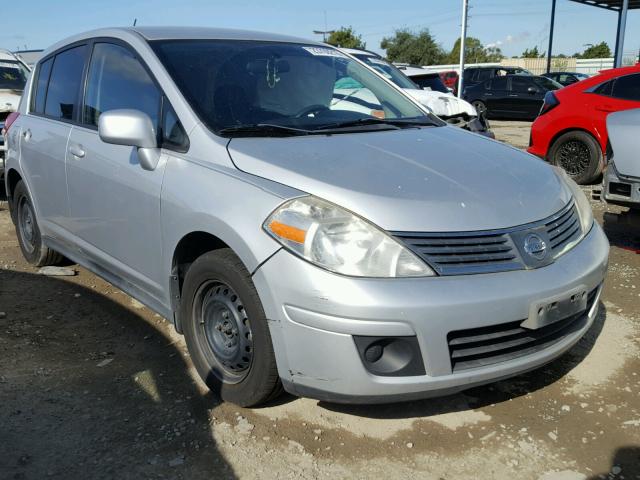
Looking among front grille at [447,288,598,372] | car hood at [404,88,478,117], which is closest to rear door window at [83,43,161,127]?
front grille at [447,288,598,372]

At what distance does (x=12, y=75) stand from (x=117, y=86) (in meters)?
7.73

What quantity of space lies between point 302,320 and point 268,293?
19cm

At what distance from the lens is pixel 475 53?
80625mm

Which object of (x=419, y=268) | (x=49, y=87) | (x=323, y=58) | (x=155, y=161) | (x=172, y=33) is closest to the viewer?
(x=419, y=268)

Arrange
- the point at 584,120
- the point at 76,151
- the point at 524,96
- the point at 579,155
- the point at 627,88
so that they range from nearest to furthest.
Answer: the point at 76,151, the point at 627,88, the point at 584,120, the point at 579,155, the point at 524,96

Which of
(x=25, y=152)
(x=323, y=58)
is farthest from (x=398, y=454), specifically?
(x=25, y=152)

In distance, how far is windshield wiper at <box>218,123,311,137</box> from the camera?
2.99 metres

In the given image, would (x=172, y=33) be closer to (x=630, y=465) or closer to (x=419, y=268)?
(x=419, y=268)

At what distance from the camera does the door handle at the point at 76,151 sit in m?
3.71

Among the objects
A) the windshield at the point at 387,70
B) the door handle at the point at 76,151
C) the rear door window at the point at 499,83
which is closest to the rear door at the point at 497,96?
the rear door window at the point at 499,83

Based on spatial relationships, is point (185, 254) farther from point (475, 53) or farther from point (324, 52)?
point (475, 53)

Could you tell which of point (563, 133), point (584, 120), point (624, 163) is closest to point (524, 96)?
point (563, 133)

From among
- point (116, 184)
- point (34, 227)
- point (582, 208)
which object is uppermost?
point (116, 184)

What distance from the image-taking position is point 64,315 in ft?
13.6
